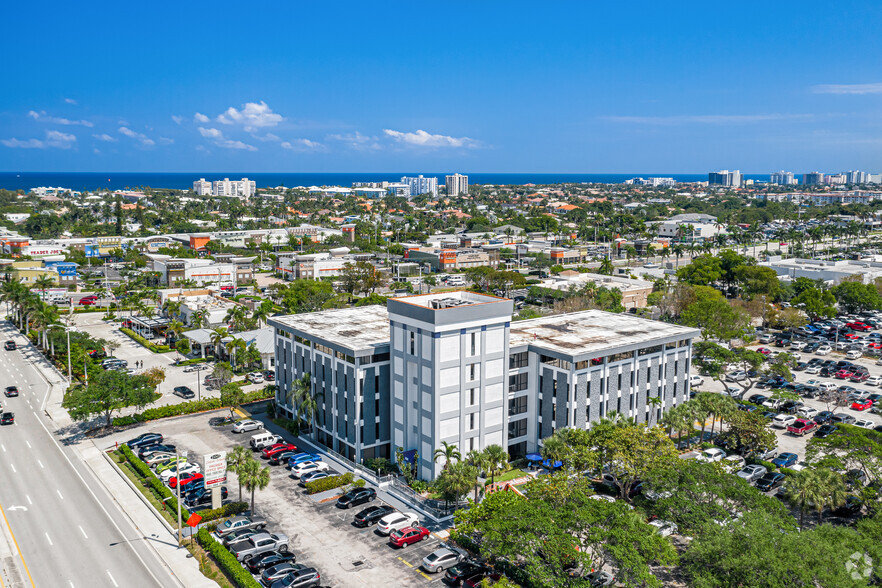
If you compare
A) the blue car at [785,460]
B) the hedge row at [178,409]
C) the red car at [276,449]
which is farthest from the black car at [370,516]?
the blue car at [785,460]

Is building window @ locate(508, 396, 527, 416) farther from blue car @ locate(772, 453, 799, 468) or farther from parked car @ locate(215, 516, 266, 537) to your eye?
parked car @ locate(215, 516, 266, 537)

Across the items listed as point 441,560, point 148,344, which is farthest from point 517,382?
point 148,344

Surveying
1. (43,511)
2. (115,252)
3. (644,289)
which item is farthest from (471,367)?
(115,252)

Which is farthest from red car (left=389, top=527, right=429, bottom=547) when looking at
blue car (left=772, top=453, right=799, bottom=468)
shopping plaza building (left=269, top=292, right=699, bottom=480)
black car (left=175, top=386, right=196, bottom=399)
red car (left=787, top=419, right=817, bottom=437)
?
red car (left=787, top=419, right=817, bottom=437)

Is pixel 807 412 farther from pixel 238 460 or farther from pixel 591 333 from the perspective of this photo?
pixel 238 460

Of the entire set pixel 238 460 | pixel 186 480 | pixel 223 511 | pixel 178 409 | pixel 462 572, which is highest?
pixel 238 460
